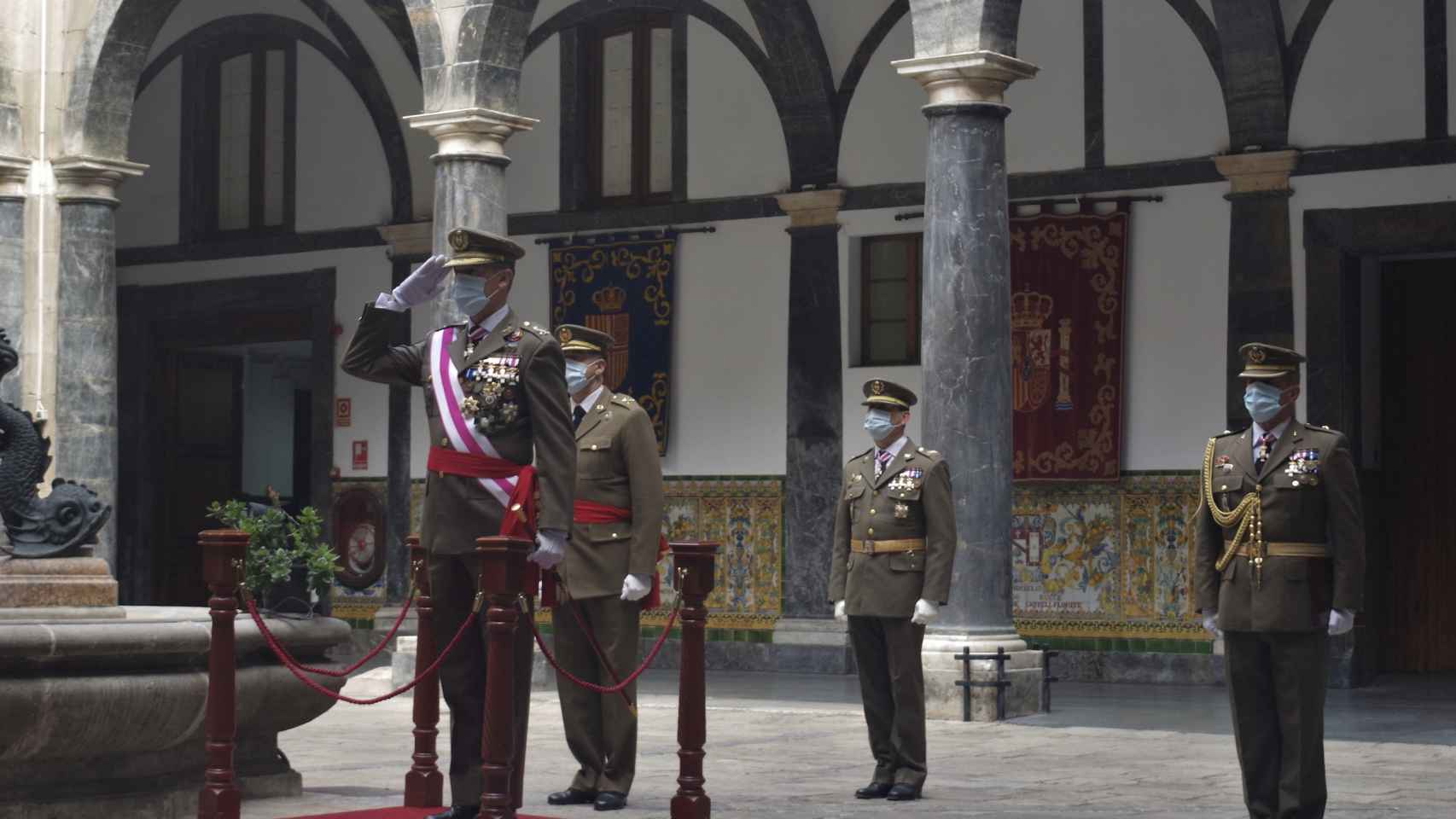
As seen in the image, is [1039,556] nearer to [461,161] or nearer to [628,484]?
[461,161]

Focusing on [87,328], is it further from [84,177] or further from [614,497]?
[614,497]

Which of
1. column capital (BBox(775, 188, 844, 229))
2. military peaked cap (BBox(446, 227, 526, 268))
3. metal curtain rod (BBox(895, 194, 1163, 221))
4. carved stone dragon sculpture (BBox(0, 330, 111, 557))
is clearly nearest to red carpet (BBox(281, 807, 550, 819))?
carved stone dragon sculpture (BBox(0, 330, 111, 557))

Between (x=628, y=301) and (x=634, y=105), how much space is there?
4.87 feet

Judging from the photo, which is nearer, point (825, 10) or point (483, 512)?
point (483, 512)

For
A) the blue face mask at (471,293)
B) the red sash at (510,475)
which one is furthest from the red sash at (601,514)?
the blue face mask at (471,293)

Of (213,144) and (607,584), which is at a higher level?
(213,144)

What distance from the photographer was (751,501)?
1722cm

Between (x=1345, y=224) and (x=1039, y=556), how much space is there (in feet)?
9.77

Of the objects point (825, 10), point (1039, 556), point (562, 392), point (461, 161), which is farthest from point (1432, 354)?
point (562, 392)

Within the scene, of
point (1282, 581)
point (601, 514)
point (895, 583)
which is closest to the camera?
point (1282, 581)

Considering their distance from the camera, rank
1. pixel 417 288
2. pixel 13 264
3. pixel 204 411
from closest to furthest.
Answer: pixel 417 288 < pixel 13 264 < pixel 204 411

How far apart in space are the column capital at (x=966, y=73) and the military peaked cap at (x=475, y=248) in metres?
5.61

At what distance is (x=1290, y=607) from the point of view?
747 centimetres

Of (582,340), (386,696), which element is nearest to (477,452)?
(386,696)
